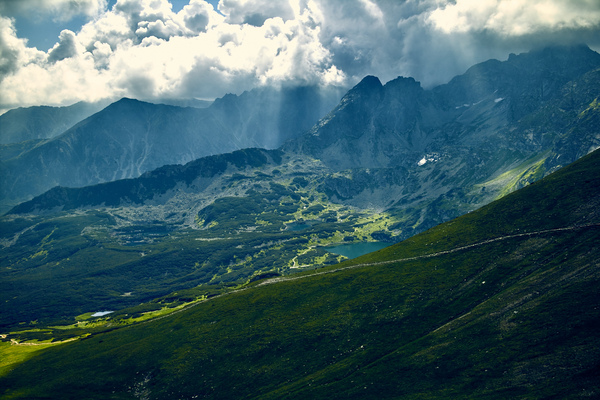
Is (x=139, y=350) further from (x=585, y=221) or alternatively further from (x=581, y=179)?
(x=581, y=179)

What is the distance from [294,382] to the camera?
113m

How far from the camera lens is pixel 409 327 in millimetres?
120688

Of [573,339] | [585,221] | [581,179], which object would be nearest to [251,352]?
[573,339]

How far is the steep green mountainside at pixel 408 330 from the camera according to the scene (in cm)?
9388

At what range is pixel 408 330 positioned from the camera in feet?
392

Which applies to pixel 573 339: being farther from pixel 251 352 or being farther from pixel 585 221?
pixel 251 352

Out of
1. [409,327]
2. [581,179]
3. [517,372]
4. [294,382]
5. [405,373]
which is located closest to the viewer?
[517,372]

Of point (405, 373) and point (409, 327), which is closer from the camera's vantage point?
point (405, 373)

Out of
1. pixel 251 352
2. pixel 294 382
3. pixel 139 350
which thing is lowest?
pixel 294 382

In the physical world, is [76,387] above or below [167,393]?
above

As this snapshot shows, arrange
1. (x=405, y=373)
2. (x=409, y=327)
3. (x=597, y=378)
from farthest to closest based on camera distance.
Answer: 1. (x=409, y=327)
2. (x=405, y=373)
3. (x=597, y=378)

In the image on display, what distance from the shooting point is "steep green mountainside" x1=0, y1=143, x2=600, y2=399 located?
308 ft

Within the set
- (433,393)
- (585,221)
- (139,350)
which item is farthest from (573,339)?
(139,350)

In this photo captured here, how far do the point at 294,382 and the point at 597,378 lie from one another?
2811 inches
